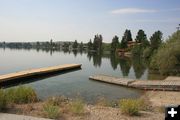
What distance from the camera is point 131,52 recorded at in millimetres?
89250

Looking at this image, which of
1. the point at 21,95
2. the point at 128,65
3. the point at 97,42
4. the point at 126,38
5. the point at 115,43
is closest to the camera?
the point at 21,95

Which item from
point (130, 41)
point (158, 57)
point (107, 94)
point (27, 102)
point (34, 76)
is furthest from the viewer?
point (130, 41)

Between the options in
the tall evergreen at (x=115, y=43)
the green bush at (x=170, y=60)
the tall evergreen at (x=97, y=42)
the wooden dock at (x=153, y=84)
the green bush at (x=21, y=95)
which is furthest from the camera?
the tall evergreen at (x=97, y=42)

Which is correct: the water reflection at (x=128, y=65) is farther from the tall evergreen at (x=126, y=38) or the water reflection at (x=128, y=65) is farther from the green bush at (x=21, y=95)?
the tall evergreen at (x=126, y=38)

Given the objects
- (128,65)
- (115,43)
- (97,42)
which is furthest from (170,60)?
(97,42)

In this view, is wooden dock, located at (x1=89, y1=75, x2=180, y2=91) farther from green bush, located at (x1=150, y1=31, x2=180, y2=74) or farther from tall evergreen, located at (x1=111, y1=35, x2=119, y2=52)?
tall evergreen, located at (x1=111, y1=35, x2=119, y2=52)

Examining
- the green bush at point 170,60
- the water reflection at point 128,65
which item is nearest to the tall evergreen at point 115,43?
the water reflection at point 128,65

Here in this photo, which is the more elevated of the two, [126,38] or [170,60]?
[126,38]

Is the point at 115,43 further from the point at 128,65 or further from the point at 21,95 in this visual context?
the point at 21,95

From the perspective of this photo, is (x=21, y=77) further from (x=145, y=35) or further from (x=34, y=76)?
(x=145, y=35)

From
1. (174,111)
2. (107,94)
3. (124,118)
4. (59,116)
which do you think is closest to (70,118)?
(59,116)

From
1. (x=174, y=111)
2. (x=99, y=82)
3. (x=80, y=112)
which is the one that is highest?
(x=174, y=111)

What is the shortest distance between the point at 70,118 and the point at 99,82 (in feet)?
60.9

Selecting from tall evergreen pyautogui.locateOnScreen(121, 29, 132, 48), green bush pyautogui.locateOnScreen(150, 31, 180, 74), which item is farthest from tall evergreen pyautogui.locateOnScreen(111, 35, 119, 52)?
green bush pyautogui.locateOnScreen(150, 31, 180, 74)
